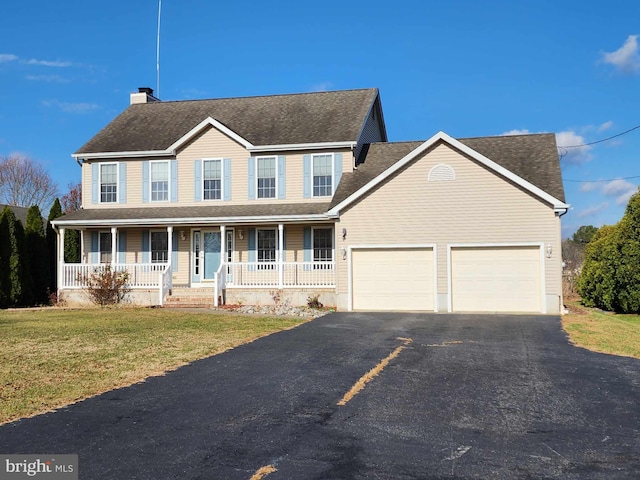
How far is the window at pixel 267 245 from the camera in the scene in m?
22.2

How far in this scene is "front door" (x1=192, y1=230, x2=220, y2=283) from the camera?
22562 mm

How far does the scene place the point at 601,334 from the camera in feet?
43.5

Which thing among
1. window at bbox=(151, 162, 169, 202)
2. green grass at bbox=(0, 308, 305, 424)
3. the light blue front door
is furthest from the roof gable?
window at bbox=(151, 162, 169, 202)

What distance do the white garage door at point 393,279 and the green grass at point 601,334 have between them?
4.31 meters

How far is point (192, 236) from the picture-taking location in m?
22.7

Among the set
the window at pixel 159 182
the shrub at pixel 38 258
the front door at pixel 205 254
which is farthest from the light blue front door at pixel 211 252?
the shrub at pixel 38 258

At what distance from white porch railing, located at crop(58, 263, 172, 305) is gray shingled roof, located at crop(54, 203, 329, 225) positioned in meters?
1.67

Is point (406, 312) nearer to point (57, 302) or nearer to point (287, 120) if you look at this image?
point (287, 120)

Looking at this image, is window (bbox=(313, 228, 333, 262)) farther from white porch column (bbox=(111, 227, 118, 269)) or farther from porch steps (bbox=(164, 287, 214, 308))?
white porch column (bbox=(111, 227, 118, 269))

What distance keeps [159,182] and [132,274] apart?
3.98m

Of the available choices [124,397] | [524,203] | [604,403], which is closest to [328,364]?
[124,397]

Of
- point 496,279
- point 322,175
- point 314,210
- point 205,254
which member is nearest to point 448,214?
point 496,279

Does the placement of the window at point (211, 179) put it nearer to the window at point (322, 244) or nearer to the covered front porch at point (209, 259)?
the covered front porch at point (209, 259)

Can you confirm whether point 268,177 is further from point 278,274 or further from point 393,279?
point 393,279
